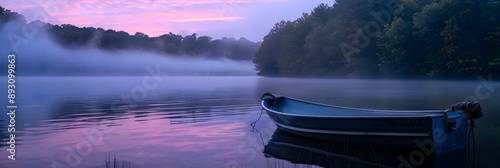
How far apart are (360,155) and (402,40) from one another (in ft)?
190

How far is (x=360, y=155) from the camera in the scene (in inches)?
374

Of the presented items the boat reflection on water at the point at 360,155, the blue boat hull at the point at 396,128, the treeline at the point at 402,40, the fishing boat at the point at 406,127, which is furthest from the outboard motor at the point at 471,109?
the treeline at the point at 402,40

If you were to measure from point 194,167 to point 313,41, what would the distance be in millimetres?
87312

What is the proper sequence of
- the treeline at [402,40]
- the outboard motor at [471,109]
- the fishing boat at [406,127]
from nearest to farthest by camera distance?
the fishing boat at [406,127]
the outboard motor at [471,109]
the treeline at [402,40]

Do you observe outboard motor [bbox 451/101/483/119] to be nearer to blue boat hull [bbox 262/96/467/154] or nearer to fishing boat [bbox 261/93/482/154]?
fishing boat [bbox 261/93/482/154]

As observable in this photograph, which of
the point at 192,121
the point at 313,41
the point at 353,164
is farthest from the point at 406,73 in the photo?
the point at 353,164

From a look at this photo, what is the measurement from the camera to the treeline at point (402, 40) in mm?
52844

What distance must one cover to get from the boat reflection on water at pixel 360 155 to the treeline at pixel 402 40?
49670 mm

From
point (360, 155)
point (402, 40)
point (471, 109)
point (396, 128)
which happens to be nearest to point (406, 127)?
point (396, 128)

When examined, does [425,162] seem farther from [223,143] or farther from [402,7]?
[402,7]

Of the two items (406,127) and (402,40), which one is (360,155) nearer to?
(406,127)

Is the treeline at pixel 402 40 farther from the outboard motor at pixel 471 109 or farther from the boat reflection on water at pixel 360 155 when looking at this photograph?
the boat reflection on water at pixel 360 155

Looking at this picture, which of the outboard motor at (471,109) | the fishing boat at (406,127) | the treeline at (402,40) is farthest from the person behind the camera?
the treeline at (402,40)

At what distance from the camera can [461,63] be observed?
53.9 metres
